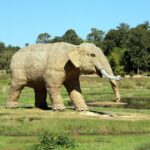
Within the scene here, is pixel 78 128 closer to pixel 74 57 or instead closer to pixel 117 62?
pixel 74 57

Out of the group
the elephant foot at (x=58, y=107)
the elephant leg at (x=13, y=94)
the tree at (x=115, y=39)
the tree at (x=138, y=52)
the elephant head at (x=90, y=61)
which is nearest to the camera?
the elephant head at (x=90, y=61)

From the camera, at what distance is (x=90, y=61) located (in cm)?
2523

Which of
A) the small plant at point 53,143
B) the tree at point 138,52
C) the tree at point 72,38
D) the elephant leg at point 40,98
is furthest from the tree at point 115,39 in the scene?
the small plant at point 53,143

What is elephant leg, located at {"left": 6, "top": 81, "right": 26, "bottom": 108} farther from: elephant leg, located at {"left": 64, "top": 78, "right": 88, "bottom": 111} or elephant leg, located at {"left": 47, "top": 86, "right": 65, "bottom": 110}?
elephant leg, located at {"left": 64, "top": 78, "right": 88, "bottom": 111}

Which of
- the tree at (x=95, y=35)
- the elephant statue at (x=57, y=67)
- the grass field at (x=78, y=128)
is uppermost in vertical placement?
the tree at (x=95, y=35)

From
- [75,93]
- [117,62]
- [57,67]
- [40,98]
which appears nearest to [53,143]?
[57,67]

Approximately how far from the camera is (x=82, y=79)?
266 feet

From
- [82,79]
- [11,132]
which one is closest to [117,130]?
[11,132]

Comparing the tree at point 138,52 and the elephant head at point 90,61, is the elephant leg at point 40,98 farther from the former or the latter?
the tree at point 138,52

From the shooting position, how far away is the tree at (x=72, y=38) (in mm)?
131300

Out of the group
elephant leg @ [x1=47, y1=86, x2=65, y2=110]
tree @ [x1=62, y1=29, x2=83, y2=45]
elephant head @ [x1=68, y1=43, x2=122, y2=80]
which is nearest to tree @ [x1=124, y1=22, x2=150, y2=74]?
tree @ [x1=62, y1=29, x2=83, y2=45]

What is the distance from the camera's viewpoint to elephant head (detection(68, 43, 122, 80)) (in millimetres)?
24848

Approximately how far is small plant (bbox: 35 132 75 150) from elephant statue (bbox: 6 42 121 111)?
309 inches

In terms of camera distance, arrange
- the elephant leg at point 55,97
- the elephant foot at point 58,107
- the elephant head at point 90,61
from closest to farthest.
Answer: the elephant head at point 90,61 < the elephant leg at point 55,97 < the elephant foot at point 58,107
